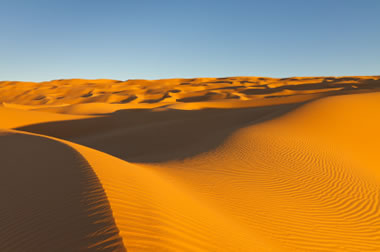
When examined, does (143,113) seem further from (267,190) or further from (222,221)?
(222,221)

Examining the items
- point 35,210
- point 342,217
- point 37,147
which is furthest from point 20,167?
point 342,217

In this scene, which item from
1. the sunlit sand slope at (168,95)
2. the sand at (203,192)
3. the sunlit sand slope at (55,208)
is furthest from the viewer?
the sunlit sand slope at (168,95)

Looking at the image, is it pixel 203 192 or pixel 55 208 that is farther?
pixel 203 192

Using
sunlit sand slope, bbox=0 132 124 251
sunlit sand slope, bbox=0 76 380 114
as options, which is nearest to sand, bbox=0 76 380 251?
sunlit sand slope, bbox=0 132 124 251

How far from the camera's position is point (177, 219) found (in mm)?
3744

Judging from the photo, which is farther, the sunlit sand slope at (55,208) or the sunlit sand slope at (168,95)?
the sunlit sand slope at (168,95)

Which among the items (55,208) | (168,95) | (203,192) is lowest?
(203,192)

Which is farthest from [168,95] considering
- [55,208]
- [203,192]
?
[55,208]

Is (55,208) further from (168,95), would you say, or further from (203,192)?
(168,95)

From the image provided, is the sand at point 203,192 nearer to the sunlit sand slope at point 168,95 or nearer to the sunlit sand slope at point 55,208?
the sunlit sand slope at point 55,208

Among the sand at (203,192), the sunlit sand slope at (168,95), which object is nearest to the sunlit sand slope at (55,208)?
the sand at (203,192)

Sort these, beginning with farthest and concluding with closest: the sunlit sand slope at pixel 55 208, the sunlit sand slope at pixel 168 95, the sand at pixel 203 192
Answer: the sunlit sand slope at pixel 168 95 < the sand at pixel 203 192 < the sunlit sand slope at pixel 55 208

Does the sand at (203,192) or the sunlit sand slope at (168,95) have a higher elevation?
the sunlit sand slope at (168,95)

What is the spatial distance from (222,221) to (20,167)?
15.1 ft
